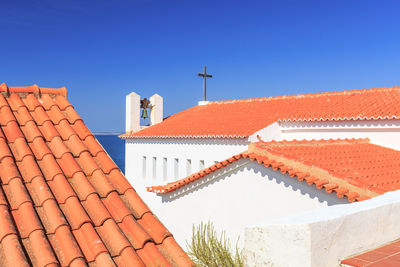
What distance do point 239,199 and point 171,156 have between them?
10121 mm

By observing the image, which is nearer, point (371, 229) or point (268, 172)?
point (371, 229)

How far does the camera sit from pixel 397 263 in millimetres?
3150

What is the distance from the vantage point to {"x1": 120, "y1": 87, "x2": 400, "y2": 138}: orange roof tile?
549 inches

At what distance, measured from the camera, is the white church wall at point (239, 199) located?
8148 millimetres

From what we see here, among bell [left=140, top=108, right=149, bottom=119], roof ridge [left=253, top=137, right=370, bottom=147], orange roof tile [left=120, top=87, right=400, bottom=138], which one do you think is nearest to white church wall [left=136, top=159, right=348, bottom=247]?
roof ridge [left=253, top=137, right=370, bottom=147]

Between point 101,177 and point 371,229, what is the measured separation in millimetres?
2630

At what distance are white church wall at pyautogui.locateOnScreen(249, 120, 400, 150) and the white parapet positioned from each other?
33.3 feet

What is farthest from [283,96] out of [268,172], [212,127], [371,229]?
[371,229]

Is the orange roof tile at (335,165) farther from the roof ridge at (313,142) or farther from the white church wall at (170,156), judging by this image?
the white church wall at (170,156)

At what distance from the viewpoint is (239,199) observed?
31.4ft

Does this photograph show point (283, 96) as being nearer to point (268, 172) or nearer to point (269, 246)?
point (268, 172)

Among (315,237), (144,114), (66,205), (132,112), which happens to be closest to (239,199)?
(315,237)

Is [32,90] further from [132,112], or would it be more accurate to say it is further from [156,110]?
[156,110]

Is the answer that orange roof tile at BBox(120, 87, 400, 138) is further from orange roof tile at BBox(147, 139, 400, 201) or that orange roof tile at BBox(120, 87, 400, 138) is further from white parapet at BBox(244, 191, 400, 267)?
white parapet at BBox(244, 191, 400, 267)
